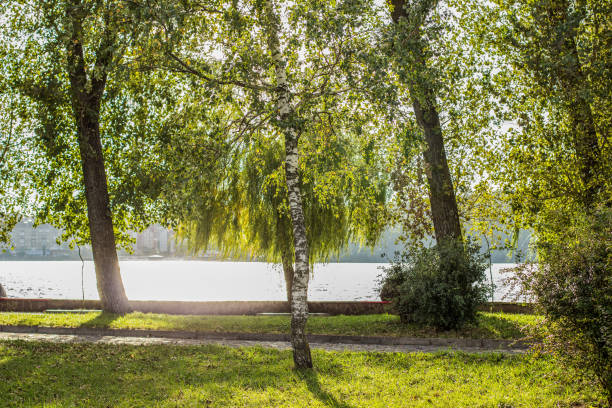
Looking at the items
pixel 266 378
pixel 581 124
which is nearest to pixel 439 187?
pixel 581 124

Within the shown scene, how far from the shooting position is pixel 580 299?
586cm

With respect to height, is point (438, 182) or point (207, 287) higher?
point (438, 182)

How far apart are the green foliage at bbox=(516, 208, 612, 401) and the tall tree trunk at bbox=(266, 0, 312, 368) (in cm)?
400

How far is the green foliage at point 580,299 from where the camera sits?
584 centimetres

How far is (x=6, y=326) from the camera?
1463 cm

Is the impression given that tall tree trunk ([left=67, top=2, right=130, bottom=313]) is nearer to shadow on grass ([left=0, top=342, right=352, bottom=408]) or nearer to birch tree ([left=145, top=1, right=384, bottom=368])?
shadow on grass ([left=0, top=342, right=352, bottom=408])

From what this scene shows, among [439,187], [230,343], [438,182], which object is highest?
[438,182]

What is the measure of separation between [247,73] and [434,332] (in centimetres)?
775

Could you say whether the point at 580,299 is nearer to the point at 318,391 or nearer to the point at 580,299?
the point at 580,299

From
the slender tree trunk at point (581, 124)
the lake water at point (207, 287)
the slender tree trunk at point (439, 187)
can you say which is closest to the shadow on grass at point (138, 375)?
the lake water at point (207, 287)

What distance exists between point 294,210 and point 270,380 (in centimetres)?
294

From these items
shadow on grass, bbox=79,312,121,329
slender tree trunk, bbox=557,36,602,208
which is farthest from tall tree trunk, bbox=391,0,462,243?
shadow on grass, bbox=79,312,121,329

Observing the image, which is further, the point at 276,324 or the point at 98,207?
the point at 98,207

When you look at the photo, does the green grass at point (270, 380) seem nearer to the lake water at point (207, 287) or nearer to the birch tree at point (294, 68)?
the birch tree at point (294, 68)
